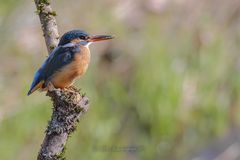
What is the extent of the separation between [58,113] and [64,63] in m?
0.37

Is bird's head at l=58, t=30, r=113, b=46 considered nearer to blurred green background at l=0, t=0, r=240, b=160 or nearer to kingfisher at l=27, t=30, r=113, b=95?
kingfisher at l=27, t=30, r=113, b=95

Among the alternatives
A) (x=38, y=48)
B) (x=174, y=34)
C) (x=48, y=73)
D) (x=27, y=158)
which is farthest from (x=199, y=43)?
(x=48, y=73)

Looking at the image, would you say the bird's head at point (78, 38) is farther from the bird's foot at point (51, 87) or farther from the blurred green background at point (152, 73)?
the blurred green background at point (152, 73)

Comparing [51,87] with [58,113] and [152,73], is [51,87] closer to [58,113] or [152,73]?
[58,113]

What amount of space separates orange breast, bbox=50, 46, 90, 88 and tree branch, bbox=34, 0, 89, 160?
0.11 m

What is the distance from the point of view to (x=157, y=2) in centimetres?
650

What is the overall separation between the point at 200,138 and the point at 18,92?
1.48 metres

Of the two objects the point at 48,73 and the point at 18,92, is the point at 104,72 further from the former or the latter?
the point at 48,73

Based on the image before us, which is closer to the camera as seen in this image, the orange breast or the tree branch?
the tree branch

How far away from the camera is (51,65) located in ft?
9.00

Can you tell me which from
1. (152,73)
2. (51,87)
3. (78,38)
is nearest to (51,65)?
(51,87)

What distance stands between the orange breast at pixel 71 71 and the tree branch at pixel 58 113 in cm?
11

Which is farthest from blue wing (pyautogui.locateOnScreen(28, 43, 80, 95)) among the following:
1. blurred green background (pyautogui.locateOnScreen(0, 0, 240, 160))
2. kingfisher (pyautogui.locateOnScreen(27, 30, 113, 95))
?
blurred green background (pyautogui.locateOnScreen(0, 0, 240, 160))

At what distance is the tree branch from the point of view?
242 cm
